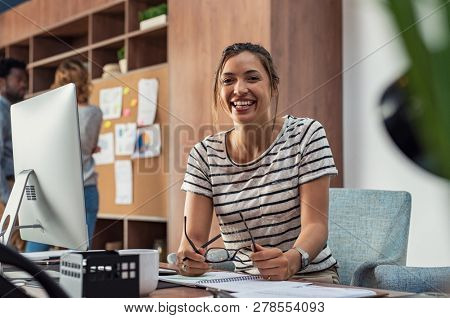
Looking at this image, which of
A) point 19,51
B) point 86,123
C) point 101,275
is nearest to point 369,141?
point 86,123

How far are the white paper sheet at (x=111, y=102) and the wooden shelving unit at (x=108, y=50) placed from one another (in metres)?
0.12

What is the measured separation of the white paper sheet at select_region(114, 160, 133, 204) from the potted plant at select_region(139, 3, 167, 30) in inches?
33.4

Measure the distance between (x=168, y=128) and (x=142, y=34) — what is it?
69cm

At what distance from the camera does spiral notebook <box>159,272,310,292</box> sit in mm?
889

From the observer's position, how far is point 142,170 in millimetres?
3387

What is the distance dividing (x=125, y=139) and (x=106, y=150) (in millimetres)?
238

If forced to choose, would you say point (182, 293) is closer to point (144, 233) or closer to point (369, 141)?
point (369, 141)

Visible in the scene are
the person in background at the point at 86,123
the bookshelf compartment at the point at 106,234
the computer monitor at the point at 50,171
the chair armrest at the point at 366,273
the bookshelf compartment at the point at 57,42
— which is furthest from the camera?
the bookshelf compartment at the point at 57,42

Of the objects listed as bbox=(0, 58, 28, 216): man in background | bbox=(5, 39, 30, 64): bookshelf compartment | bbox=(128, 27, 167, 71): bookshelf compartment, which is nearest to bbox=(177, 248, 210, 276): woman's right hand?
bbox=(0, 58, 28, 216): man in background

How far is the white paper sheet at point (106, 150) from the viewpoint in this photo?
3629 millimetres

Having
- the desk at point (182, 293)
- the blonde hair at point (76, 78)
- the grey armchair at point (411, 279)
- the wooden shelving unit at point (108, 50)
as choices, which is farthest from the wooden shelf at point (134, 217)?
the desk at point (182, 293)

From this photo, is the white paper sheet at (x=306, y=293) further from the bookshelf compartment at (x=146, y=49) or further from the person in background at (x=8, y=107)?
the bookshelf compartment at (x=146, y=49)

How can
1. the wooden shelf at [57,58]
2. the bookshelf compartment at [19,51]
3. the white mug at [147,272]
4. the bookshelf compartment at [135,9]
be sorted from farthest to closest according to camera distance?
the bookshelf compartment at [19,51] → the wooden shelf at [57,58] → the bookshelf compartment at [135,9] → the white mug at [147,272]
